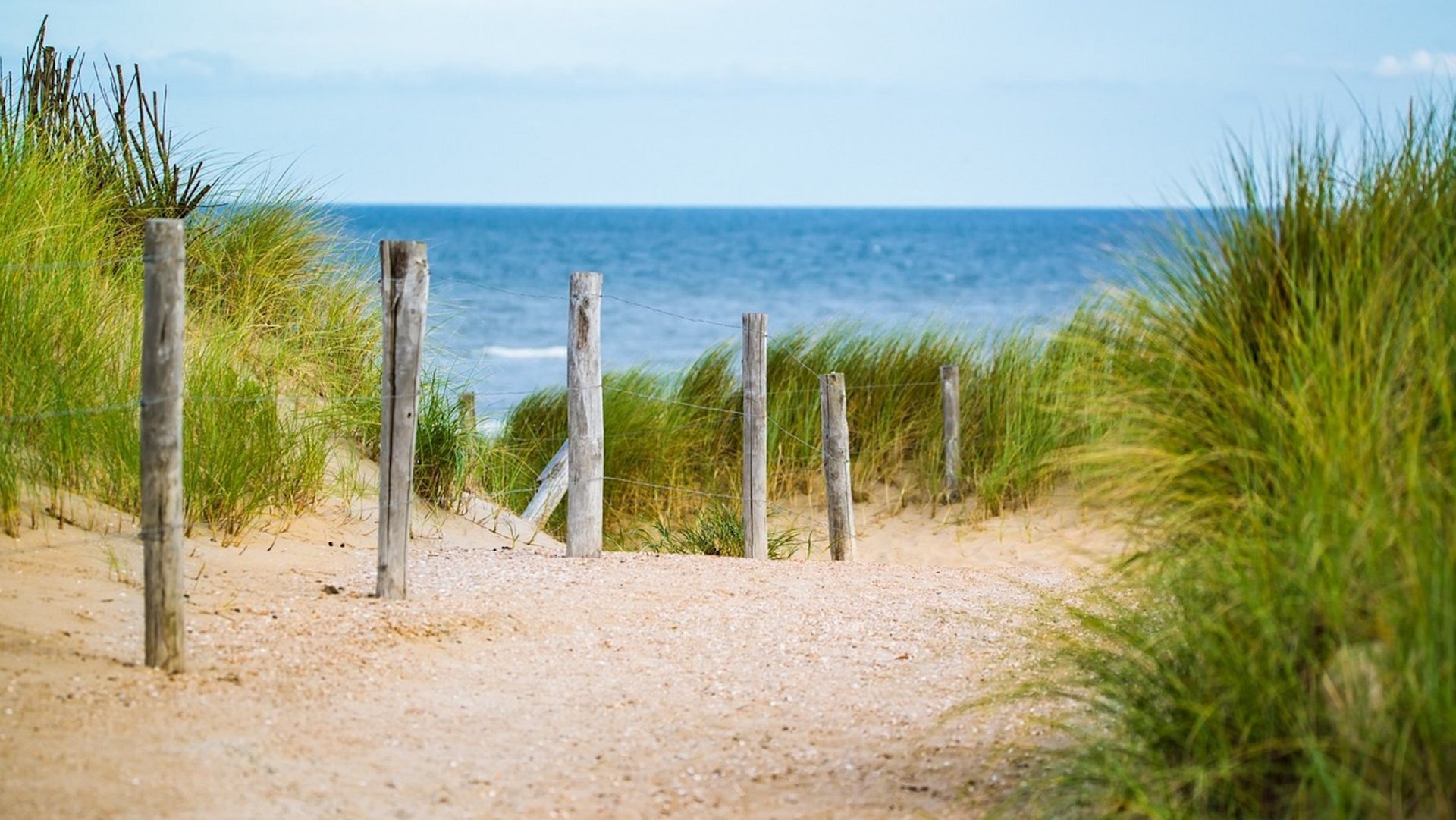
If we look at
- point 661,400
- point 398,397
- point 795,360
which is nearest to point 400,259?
point 398,397

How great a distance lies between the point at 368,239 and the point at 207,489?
3034 mm

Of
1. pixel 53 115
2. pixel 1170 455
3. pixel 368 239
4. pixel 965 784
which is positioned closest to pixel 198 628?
pixel 965 784

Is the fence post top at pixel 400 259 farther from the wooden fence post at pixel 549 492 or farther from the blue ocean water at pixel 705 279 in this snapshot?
the wooden fence post at pixel 549 492

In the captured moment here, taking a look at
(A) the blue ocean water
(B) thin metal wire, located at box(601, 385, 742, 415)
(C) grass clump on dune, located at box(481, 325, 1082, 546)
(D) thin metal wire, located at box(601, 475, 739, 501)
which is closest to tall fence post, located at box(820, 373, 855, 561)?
(D) thin metal wire, located at box(601, 475, 739, 501)

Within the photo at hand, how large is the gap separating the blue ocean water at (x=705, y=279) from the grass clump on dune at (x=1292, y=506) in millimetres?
413

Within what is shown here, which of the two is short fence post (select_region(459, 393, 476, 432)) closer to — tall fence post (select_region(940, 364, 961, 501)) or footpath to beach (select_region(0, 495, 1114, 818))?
footpath to beach (select_region(0, 495, 1114, 818))

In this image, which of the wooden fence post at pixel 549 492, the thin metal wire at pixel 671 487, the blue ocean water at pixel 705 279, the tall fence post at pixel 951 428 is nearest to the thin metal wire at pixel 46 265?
the blue ocean water at pixel 705 279

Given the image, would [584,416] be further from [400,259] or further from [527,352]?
[527,352]

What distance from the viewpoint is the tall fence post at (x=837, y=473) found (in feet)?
24.0

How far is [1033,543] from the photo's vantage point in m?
8.23

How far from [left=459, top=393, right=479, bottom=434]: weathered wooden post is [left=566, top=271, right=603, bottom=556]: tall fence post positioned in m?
1.29

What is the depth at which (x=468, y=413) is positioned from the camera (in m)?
8.16

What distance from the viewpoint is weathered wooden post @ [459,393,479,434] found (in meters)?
7.73

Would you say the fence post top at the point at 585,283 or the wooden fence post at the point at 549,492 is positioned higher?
the fence post top at the point at 585,283
